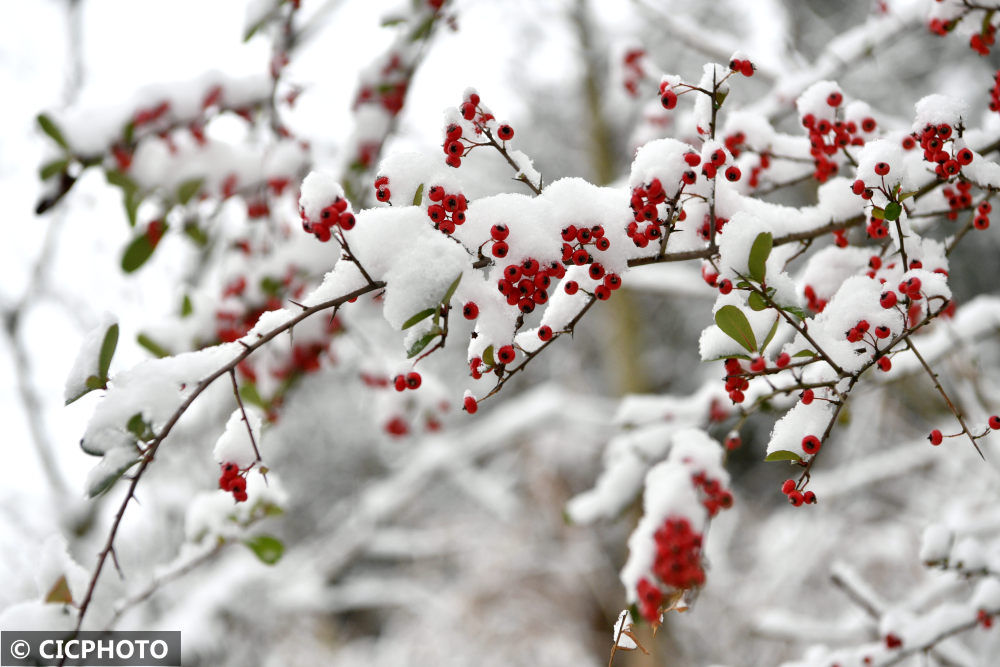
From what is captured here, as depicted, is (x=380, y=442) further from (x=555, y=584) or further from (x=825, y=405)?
(x=825, y=405)

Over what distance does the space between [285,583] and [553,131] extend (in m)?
7.12

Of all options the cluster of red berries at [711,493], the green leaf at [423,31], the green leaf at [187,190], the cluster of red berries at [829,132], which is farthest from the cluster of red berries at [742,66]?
the green leaf at [187,190]

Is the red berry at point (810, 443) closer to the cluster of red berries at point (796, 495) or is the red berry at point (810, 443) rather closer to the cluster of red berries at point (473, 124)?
the cluster of red berries at point (796, 495)

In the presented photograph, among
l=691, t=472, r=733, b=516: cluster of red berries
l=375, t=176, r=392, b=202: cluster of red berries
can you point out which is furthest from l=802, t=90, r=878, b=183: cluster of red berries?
l=375, t=176, r=392, b=202: cluster of red berries

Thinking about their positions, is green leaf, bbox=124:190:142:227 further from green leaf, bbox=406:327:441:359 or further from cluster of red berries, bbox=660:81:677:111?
cluster of red berries, bbox=660:81:677:111

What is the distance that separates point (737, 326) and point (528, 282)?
0.34 meters

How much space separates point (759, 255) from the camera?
97 centimetres

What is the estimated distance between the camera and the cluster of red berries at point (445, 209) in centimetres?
98

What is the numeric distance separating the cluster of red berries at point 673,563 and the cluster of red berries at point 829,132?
2.67ft

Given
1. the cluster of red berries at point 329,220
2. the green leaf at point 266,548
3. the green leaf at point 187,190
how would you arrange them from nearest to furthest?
1. the cluster of red berries at point 329,220
2. the green leaf at point 266,548
3. the green leaf at point 187,190

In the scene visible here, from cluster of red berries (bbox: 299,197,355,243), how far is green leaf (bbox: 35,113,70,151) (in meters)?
1.59

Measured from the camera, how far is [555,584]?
6668mm

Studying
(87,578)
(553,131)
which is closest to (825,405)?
(87,578)

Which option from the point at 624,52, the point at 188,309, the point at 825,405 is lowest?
the point at 825,405
